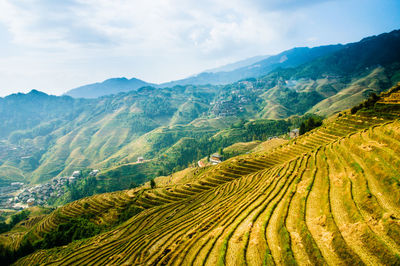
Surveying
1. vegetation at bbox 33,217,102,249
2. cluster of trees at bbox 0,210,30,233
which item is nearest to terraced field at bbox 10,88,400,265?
vegetation at bbox 33,217,102,249

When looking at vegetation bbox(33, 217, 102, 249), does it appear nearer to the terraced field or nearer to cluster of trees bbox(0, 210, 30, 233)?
the terraced field

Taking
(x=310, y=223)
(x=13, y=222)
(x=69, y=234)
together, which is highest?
(x=310, y=223)

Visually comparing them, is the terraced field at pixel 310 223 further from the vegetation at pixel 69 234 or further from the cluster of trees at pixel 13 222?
the cluster of trees at pixel 13 222

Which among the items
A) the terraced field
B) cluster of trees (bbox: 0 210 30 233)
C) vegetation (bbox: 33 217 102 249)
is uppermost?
the terraced field

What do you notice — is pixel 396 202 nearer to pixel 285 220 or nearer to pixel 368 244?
pixel 368 244

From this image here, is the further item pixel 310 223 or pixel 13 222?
pixel 13 222

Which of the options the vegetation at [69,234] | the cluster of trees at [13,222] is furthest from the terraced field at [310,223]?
the cluster of trees at [13,222]

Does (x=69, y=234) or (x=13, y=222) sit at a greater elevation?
(x=69, y=234)

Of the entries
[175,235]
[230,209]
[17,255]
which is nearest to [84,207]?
[17,255]

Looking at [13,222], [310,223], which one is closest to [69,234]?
[310,223]

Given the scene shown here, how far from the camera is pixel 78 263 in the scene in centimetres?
4884

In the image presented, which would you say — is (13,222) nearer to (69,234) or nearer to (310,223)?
(69,234)

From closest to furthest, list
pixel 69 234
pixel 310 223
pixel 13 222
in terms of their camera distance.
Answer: pixel 310 223, pixel 69 234, pixel 13 222

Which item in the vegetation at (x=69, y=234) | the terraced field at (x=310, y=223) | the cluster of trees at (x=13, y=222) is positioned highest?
the terraced field at (x=310, y=223)
